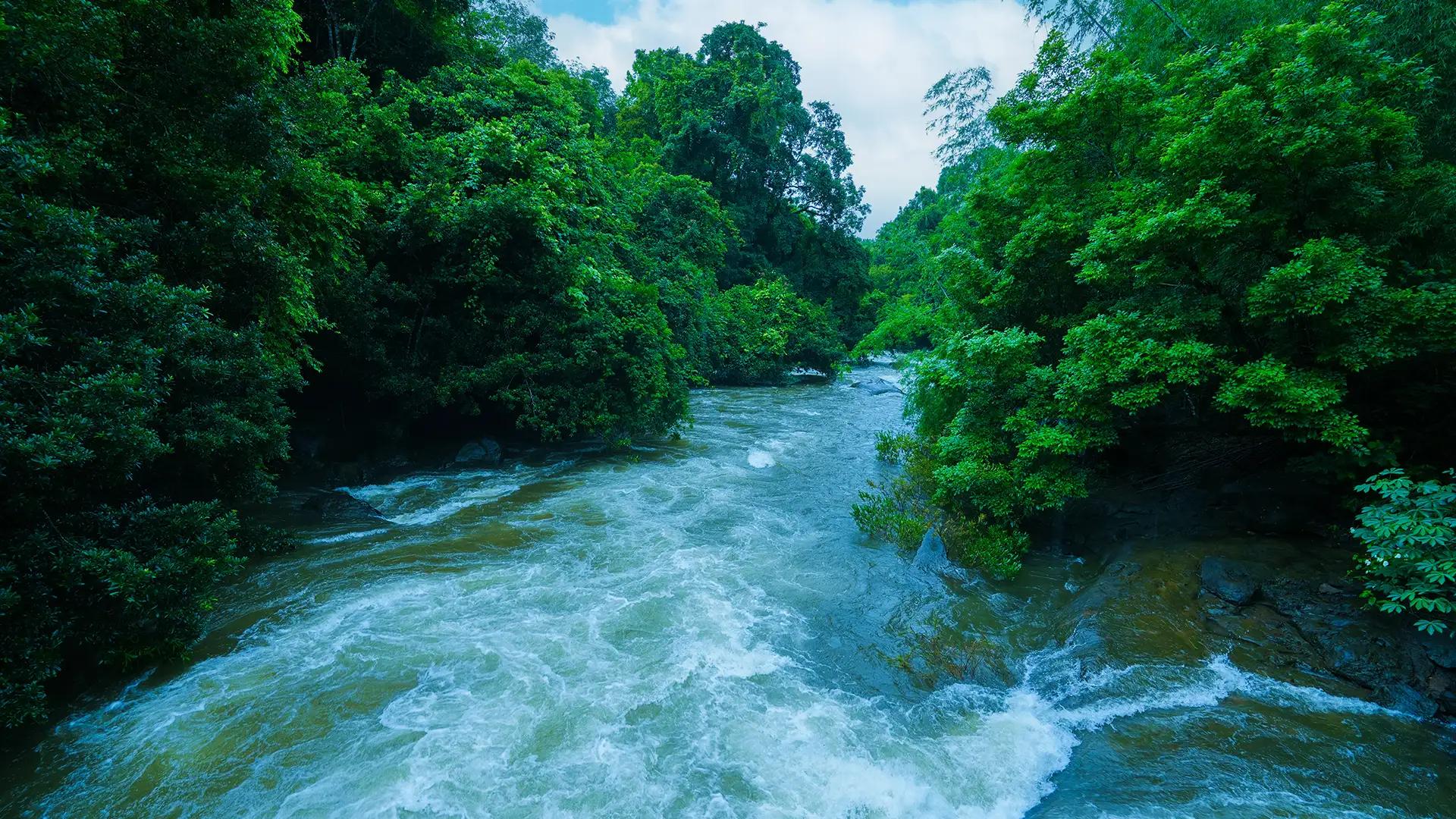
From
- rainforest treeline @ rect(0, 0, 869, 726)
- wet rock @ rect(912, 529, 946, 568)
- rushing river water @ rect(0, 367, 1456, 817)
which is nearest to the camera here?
rushing river water @ rect(0, 367, 1456, 817)

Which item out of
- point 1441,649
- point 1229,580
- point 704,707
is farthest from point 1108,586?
point 704,707

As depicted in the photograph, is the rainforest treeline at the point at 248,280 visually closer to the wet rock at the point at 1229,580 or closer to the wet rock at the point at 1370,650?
the wet rock at the point at 1229,580

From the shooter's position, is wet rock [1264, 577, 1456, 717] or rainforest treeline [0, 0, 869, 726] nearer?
rainforest treeline [0, 0, 869, 726]

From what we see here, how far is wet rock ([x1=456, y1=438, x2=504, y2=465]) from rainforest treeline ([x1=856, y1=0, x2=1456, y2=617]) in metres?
8.97

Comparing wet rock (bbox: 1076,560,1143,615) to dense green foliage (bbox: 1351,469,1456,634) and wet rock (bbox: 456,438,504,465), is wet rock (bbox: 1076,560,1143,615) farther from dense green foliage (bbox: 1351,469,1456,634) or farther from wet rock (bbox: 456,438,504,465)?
wet rock (bbox: 456,438,504,465)

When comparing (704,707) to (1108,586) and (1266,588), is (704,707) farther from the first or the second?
(1266,588)

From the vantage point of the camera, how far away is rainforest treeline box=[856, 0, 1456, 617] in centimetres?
519

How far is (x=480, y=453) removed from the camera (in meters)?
13.3

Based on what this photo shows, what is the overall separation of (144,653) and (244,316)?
3929mm

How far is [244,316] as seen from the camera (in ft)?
22.5

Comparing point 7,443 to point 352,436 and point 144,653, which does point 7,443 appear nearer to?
point 144,653

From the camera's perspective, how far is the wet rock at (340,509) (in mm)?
9133

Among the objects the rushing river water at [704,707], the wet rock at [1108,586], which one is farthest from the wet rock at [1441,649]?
the wet rock at [1108,586]

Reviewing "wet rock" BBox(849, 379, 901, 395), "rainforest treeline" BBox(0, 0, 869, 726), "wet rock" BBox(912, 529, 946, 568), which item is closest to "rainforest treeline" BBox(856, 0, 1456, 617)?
"wet rock" BBox(912, 529, 946, 568)
